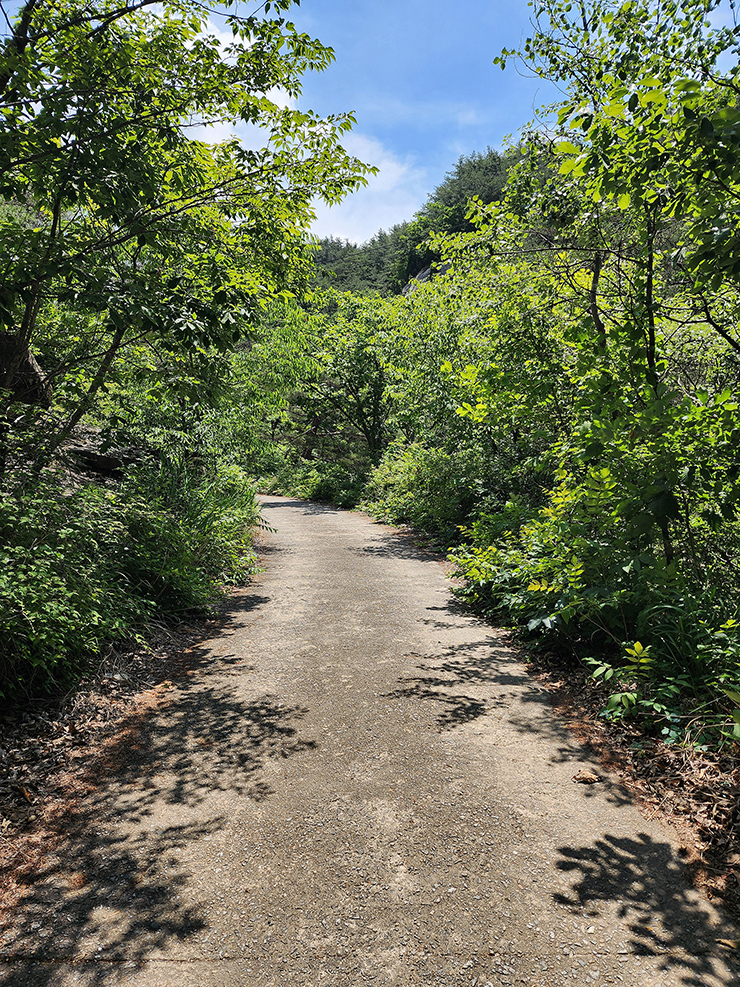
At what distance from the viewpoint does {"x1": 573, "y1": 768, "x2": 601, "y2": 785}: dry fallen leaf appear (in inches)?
134

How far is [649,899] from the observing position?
248 centimetres

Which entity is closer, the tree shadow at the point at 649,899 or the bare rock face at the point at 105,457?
the tree shadow at the point at 649,899

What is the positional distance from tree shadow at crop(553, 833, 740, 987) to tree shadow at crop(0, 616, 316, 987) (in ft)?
5.97

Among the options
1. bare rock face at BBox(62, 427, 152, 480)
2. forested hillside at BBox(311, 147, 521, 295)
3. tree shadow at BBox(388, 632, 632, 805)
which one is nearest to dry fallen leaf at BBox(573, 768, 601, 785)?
tree shadow at BBox(388, 632, 632, 805)

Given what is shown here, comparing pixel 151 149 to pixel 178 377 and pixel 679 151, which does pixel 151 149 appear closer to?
pixel 178 377

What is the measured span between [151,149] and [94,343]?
7.71 ft

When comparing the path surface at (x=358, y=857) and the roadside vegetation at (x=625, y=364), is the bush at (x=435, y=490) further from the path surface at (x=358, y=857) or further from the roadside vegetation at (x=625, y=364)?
the path surface at (x=358, y=857)

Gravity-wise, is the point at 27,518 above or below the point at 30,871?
above

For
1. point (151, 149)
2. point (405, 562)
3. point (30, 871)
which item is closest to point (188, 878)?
point (30, 871)

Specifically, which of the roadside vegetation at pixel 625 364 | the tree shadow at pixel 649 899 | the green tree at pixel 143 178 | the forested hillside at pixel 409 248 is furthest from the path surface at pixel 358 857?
the forested hillside at pixel 409 248

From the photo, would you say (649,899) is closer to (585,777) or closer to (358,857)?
(585,777)

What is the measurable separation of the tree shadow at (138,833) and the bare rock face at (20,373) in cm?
301

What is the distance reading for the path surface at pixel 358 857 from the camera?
7.24ft

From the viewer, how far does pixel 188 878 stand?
106 inches
